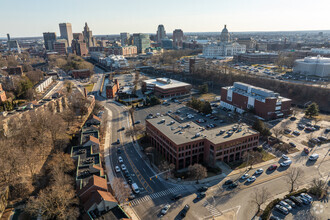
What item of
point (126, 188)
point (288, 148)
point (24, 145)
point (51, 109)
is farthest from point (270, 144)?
point (51, 109)

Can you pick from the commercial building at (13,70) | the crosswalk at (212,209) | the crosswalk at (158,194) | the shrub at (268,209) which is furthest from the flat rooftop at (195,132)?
the commercial building at (13,70)

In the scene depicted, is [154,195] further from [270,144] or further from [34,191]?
[270,144]

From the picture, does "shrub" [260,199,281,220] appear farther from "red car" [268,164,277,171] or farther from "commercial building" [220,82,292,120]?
"commercial building" [220,82,292,120]

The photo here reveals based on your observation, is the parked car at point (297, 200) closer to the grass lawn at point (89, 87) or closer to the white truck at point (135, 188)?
the white truck at point (135, 188)

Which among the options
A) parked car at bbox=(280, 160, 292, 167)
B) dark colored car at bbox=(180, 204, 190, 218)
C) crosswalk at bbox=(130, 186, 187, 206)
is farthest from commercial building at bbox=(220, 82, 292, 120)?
dark colored car at bbox=(180, 204, 190, 218)

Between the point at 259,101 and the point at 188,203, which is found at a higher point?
the point at 259,101

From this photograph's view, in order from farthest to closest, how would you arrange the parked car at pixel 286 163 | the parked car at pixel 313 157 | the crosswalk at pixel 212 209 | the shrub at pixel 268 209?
1. the parked car at pixel 313 157
2. the parked car at pixel 286 163
3. the crosswalk at pixel 212 209
4. the shrub at pixel 268 209

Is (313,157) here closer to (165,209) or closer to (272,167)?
(272,167)
